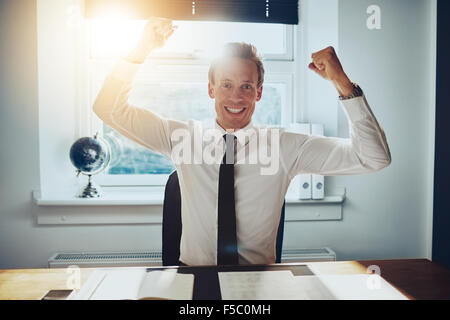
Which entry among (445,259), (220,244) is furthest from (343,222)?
(220,244)

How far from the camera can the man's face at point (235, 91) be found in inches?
51.2

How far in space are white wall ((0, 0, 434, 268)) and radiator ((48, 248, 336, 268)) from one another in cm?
5

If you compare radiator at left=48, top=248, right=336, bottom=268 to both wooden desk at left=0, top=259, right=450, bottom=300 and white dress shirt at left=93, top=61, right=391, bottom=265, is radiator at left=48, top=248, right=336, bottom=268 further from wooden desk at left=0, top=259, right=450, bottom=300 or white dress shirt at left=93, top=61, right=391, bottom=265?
wooden desk at left=0, top=259, right=450, bottom=300

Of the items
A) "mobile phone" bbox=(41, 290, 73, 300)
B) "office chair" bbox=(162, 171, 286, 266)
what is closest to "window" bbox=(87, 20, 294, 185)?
"office chair" bbox=(162, 171, 286, 266)

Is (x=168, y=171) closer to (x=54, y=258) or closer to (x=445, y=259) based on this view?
(x=54, y=258)

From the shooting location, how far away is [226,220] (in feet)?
3.92

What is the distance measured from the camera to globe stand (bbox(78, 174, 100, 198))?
1.93 meters

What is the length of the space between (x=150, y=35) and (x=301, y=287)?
90cm

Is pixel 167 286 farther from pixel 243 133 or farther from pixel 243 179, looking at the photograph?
pixel 243 133

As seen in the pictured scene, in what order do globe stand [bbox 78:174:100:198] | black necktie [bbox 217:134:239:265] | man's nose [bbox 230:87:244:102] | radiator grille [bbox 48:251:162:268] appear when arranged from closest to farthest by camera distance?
black necktie [bbox 217:134:239:265]
man's nose [bbox 230:87:244:102]
radiator grille [bbox 48:251:162:268]
globe stand [bbox 78:174:100:198]

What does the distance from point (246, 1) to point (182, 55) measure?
50 centimetres

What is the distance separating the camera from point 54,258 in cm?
184

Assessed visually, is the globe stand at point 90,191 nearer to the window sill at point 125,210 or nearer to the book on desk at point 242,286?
the window sill at point 125,210
